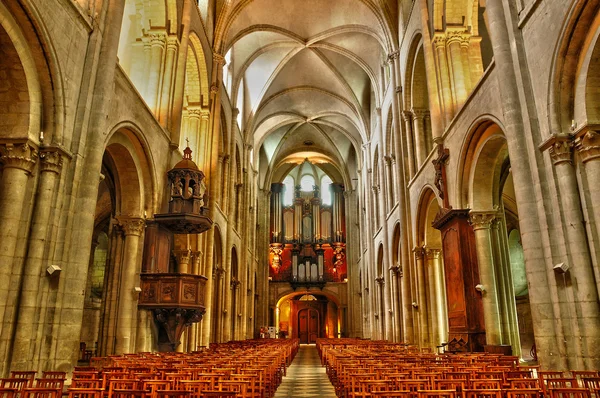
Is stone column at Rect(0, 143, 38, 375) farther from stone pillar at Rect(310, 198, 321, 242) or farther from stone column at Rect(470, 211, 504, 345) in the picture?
stone pillar at Rect(310, 198, 321, 242)

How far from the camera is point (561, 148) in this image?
311 inches

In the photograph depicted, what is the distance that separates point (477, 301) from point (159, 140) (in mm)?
10024

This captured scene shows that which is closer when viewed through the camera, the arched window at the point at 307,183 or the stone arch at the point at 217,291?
the stone arch at the point at 217,291

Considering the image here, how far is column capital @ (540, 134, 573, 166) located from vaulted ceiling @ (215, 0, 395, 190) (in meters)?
13.9

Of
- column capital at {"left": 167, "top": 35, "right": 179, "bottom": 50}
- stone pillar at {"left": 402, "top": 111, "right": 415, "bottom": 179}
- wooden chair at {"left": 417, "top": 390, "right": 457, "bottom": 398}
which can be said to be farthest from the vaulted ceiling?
wooden chair at {"left": 417, "top": 390, "right": 457, "bottom": 398}

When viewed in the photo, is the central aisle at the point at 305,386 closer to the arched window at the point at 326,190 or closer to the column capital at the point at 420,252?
the column capital at the point at 420,252

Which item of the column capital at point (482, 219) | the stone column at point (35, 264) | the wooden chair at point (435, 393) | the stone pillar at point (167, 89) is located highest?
the stone pillar at point (167, 89)

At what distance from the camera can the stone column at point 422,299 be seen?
16.6m

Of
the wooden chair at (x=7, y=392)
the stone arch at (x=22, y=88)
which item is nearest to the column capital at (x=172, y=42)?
the stone arch at (x=22, y=88)

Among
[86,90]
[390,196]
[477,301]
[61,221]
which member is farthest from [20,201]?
[390,196]

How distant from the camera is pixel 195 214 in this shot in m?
12.7

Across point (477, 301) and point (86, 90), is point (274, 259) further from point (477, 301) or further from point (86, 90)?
point (86, 90)

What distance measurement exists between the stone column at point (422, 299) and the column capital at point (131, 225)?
10049 mm

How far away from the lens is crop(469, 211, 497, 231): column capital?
11750mm
